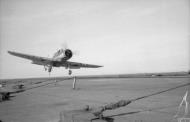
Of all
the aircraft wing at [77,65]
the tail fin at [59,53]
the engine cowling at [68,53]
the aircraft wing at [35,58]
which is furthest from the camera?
the aircraft wing at [77,65]

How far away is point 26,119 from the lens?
22.1 ft

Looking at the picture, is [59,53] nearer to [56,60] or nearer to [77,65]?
[56,60]

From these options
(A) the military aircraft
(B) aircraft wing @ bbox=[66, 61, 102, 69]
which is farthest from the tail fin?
(B) aircraft wing @ bbox=[66, 61, 102, 69]

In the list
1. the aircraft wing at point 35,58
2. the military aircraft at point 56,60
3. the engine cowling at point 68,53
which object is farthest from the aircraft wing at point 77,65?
the engine cowling at point 68,53

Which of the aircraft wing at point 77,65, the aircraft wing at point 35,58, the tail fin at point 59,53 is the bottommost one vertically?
the aircraft wing at point 77,65

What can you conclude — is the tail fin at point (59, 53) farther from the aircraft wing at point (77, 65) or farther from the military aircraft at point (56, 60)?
the aircraft wing at point (77, 65)

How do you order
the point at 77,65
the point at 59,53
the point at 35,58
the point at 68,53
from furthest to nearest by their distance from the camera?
the point at 77,65 → the point at 35,58 → the point at 59,53 → the point at 68,53

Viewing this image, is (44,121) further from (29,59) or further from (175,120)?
(29,59)

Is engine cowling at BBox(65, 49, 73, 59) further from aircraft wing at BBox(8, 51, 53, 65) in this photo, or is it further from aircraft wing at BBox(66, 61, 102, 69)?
aircraft wing at BBox(66, 61, 102, 69)

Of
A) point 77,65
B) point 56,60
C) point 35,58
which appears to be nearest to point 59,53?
point 56,60

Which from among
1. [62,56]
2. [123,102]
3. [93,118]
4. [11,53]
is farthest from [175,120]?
[11,53]

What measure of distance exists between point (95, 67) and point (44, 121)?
4651 cm

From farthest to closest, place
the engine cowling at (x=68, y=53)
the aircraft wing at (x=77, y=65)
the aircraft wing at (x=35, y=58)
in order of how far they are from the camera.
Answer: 1. the aircraft wing at (x=77, y=65)
2. the aircraft wing at (x=35, y=58)
3. the engine cowling at (x=68, y=53)

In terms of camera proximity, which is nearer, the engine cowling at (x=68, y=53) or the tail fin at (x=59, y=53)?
the engine cowling at (x=68, y=53)
